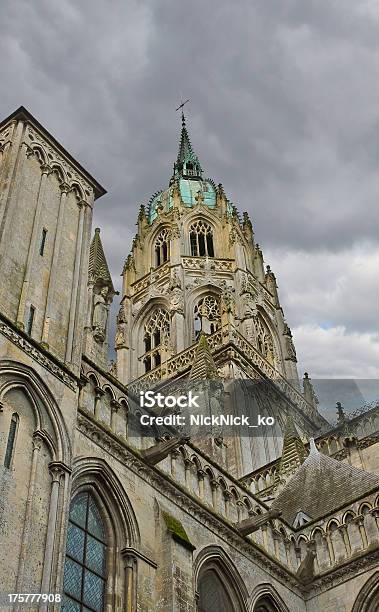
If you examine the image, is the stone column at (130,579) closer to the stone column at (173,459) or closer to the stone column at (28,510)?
the stone column at (28,510)

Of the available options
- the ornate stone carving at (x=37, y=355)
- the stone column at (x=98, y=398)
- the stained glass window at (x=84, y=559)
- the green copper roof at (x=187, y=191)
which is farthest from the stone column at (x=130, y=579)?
the green copper roof at (x=187, y=191)

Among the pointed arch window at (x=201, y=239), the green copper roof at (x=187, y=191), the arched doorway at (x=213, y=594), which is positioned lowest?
the arched doorway at (x=213, y=594)

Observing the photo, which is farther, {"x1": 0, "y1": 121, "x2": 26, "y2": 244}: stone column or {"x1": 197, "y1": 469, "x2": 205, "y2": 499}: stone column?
{"x1": 197, "y1": 469, "x2": 205, "y2": 499}: stone column

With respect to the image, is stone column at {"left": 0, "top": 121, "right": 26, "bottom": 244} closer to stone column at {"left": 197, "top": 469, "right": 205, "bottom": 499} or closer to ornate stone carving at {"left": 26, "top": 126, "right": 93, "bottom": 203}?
ornate stone carving at {"left": 26, "top": 126, "right": 93, "bottom": 203}

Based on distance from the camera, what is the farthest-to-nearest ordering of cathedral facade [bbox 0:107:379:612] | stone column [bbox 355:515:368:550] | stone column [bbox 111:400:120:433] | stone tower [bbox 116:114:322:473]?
1. stone tower [bbox 116:114:322:473]
2. stone column [bbox 355:515:368:550]
3. stone column [bbox 111:400:120:433]
4. cathedral facade [bbox 0:107:379:612]

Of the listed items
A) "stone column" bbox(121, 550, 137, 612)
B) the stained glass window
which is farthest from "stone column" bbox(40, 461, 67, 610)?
"stone column" bbox(121, 550, 137, 612)

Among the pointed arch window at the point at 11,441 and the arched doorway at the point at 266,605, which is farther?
the arched doorway at the point at 266,605

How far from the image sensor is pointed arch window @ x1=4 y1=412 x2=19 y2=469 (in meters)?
12.3

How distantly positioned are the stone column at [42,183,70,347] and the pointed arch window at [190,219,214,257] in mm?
32325

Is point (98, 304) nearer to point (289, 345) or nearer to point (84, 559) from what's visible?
point (84, 559)

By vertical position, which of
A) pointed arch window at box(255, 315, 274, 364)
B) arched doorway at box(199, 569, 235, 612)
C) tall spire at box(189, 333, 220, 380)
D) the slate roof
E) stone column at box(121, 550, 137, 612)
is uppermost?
pointed arch window at box(255, 315, 274, 364)

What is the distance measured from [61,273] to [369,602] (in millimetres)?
10125

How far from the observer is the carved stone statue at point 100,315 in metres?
21.9

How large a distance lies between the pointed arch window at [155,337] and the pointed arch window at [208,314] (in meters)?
1.91
